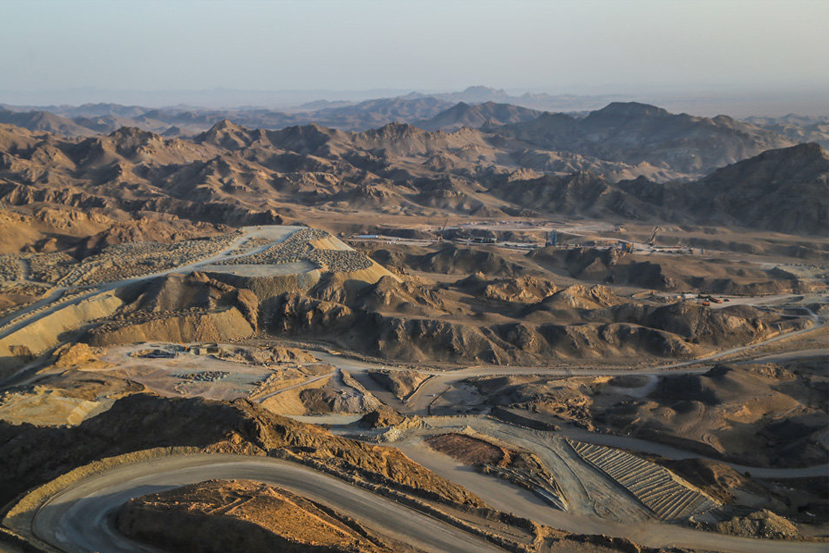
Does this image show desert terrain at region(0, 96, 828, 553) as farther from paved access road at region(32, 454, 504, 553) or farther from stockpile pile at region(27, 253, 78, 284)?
stockpile pile at region(27, 253, 78, 284)

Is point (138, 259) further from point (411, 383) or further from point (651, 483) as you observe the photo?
point (651, 483)

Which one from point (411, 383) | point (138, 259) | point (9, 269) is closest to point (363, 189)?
point (138, 259)

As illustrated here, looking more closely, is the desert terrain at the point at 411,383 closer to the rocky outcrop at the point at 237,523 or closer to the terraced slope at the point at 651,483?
the rocky outcrop at the point at 237,523

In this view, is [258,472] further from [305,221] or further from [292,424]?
[305,221]

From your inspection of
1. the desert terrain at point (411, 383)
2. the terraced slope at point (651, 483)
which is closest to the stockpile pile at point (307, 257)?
the desert terrain at point (411, 383)

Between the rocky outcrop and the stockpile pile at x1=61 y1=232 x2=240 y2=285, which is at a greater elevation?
the stockpile pile at x1=61 y1=232 x2=240 y2=285

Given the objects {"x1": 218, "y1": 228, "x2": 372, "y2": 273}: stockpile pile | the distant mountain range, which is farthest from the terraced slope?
the distant mountain range

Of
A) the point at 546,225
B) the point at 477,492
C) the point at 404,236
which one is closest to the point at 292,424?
the point at 477,492
